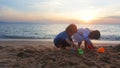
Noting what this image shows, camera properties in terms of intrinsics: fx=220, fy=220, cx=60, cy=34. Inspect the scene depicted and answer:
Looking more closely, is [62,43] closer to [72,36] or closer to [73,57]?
[72,36]

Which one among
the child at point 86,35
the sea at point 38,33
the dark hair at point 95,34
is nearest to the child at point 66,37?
the child at point 86,35

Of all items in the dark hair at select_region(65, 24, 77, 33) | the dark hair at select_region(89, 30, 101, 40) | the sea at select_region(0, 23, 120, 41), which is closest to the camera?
the dark hair at select_region(89, 30, 101, 40)

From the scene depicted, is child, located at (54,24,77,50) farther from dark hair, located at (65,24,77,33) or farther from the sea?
the sea

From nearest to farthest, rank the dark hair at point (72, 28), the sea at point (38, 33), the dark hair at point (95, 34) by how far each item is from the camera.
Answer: the dark hair at point (95, 34) < the dark hair at point (72, 28) < the sea at point (38, 33)

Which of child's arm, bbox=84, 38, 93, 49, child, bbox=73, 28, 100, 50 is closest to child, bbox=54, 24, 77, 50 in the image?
child, bbox=73, 28, 100, 50

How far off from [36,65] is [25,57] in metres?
1.06

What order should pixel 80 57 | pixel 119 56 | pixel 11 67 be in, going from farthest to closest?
pixel 119 56 → pixel 80 57 → pixel 11 67

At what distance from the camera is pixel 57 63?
5.49 m

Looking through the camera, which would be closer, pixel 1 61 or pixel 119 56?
pixel 1 61

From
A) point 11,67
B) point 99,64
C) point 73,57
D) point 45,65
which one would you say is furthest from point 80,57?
point 11,67

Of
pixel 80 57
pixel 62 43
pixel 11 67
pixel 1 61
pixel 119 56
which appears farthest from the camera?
pixel 62 43

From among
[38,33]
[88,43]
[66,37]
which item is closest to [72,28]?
[66,37]

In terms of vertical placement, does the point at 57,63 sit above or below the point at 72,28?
below

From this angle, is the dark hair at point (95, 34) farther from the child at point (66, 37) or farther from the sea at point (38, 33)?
the sea at point (38, 33)
